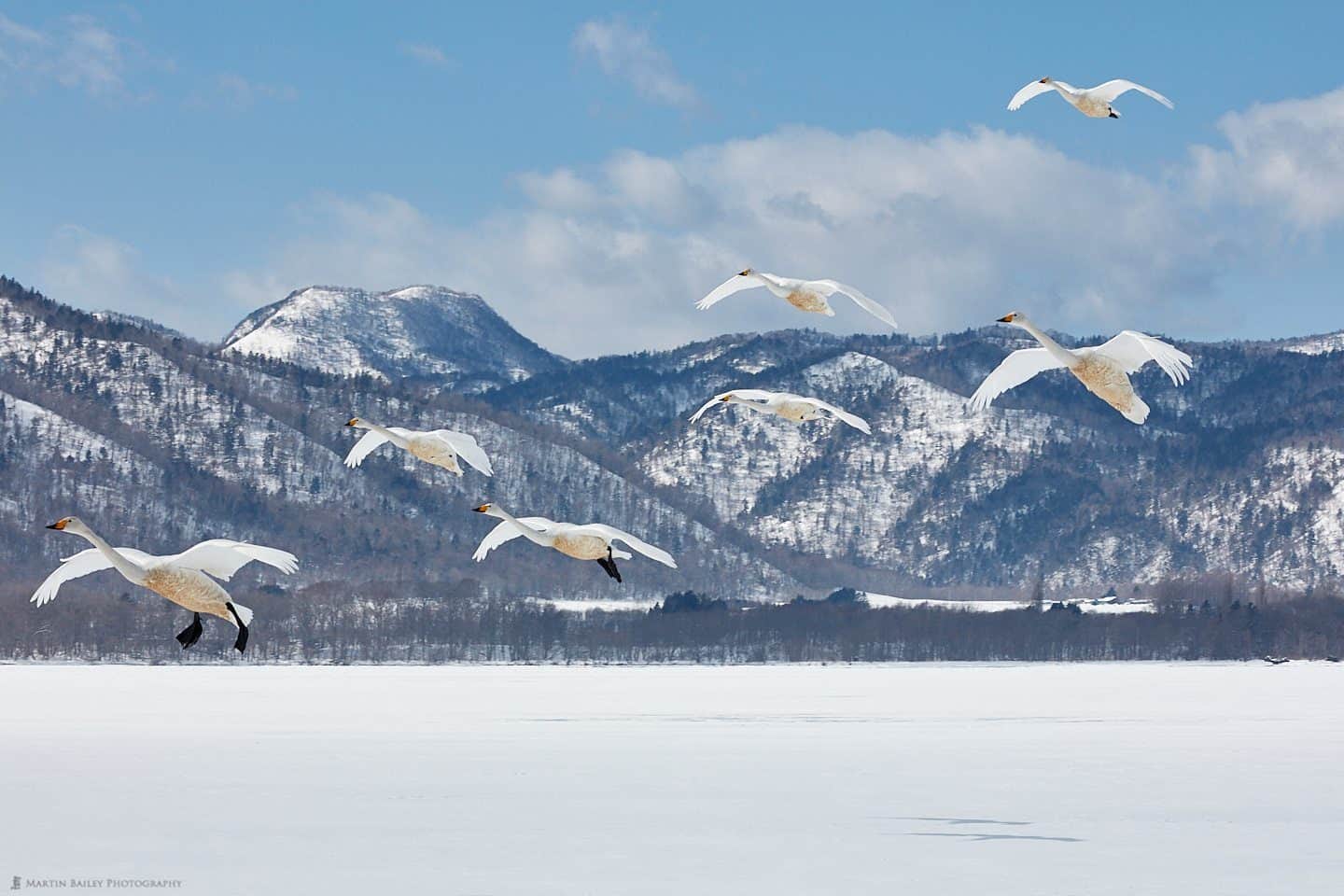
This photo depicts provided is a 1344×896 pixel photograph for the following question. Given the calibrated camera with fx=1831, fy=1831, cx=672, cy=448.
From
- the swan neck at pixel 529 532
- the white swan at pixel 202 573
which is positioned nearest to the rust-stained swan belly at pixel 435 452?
the swan neck at pixel 529 532

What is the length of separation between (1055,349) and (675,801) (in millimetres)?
18360

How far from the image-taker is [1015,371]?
26359 mm

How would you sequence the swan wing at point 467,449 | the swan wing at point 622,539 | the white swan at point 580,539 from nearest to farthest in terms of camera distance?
the swan wing at point 622,539 → the white swan at point 580,539 → the swan wing at point 467,449

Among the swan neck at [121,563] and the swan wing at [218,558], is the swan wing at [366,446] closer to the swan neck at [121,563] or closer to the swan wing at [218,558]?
the swan neck at [121,563]

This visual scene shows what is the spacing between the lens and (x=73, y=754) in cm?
5309

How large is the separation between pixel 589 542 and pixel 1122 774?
2578 cm

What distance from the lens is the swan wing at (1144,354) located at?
23.3 metres

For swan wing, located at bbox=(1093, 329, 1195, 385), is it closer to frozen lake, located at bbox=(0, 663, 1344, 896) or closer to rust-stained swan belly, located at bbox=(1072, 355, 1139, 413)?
rust-stained swan belly, located at bbox=(1072, 355, 1139, 413)

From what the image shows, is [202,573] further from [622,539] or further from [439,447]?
[622,539]

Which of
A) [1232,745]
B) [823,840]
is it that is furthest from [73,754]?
[1232,745]

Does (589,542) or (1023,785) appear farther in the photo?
(1023,785)

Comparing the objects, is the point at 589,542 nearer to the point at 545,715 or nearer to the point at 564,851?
the point at 564,851

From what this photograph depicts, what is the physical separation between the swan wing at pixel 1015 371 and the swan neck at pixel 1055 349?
0.12m

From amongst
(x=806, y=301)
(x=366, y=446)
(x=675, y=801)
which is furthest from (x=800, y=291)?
(x=675, y=801)
